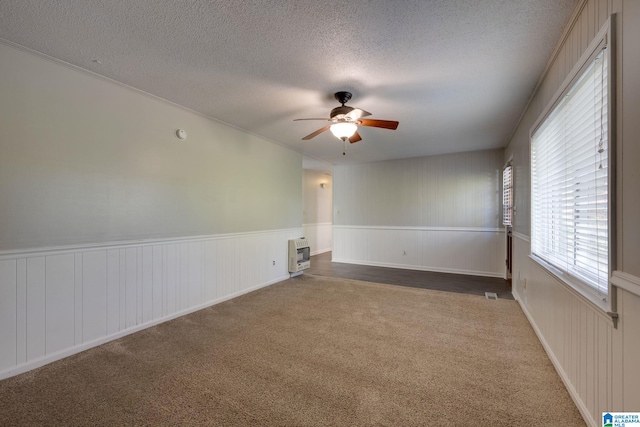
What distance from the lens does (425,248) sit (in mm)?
5938

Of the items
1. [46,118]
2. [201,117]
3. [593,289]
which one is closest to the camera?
[593,289]

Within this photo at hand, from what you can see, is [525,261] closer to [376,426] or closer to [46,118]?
[376,426]

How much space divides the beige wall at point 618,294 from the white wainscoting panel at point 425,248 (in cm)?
327

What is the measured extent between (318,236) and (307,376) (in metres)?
6.61

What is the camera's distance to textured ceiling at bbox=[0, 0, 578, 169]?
5.66ft

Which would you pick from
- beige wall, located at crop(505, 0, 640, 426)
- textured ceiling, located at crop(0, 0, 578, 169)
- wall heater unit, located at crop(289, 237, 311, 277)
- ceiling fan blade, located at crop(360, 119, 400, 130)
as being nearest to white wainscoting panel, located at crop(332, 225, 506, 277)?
wall heater unit, located at crop(289, 237, 311, 277)

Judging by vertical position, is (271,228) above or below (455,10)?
below

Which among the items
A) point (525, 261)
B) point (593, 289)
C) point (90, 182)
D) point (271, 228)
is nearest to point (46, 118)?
point (90, 182)

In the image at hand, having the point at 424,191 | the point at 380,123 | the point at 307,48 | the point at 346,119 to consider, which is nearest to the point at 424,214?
the point at 424,191

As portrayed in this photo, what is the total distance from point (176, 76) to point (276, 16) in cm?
129

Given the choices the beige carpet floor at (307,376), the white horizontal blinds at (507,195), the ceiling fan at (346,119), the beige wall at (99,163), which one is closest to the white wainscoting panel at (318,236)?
the beige wall at (99,163)

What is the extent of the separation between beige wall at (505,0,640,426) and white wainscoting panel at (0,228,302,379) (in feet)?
11.6

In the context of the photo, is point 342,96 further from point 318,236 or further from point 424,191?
point 318,236

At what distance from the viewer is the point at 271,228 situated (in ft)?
15.6
